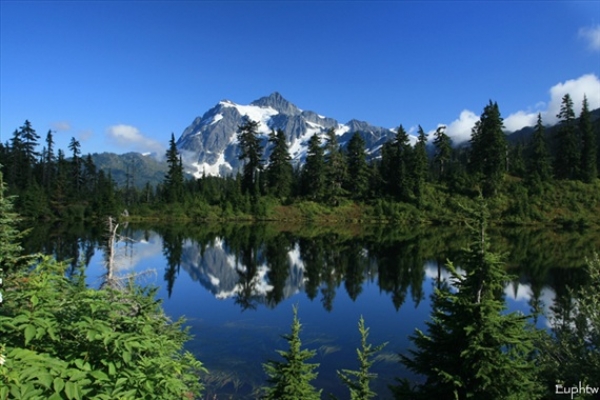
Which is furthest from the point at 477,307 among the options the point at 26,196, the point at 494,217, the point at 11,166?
the point at 11,166

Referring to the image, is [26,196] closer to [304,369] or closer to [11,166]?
[11,166]

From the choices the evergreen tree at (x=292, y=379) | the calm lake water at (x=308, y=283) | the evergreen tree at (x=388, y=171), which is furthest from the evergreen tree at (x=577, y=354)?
the evergreen tree at (x=388, y=171)

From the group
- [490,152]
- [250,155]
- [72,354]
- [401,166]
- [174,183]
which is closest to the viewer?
[72,354]

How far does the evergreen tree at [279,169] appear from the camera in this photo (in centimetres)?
8800

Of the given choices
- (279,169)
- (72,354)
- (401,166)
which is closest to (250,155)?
(279,169)

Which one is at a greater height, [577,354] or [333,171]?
[333,171]

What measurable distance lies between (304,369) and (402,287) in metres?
22.1

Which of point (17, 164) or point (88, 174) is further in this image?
point (88, 174)

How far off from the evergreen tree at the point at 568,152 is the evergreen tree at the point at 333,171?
43.2 metres

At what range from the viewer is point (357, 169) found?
88.2 metres

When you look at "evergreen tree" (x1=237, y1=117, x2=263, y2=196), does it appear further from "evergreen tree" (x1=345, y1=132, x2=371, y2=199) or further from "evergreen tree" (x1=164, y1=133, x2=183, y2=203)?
"evergreen tree" (x1=345, y1=132, x2=371, y2=199)

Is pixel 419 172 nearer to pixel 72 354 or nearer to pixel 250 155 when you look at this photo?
pixel 250 155

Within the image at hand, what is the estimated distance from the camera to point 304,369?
894cm

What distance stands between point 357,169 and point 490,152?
86.2 ft
